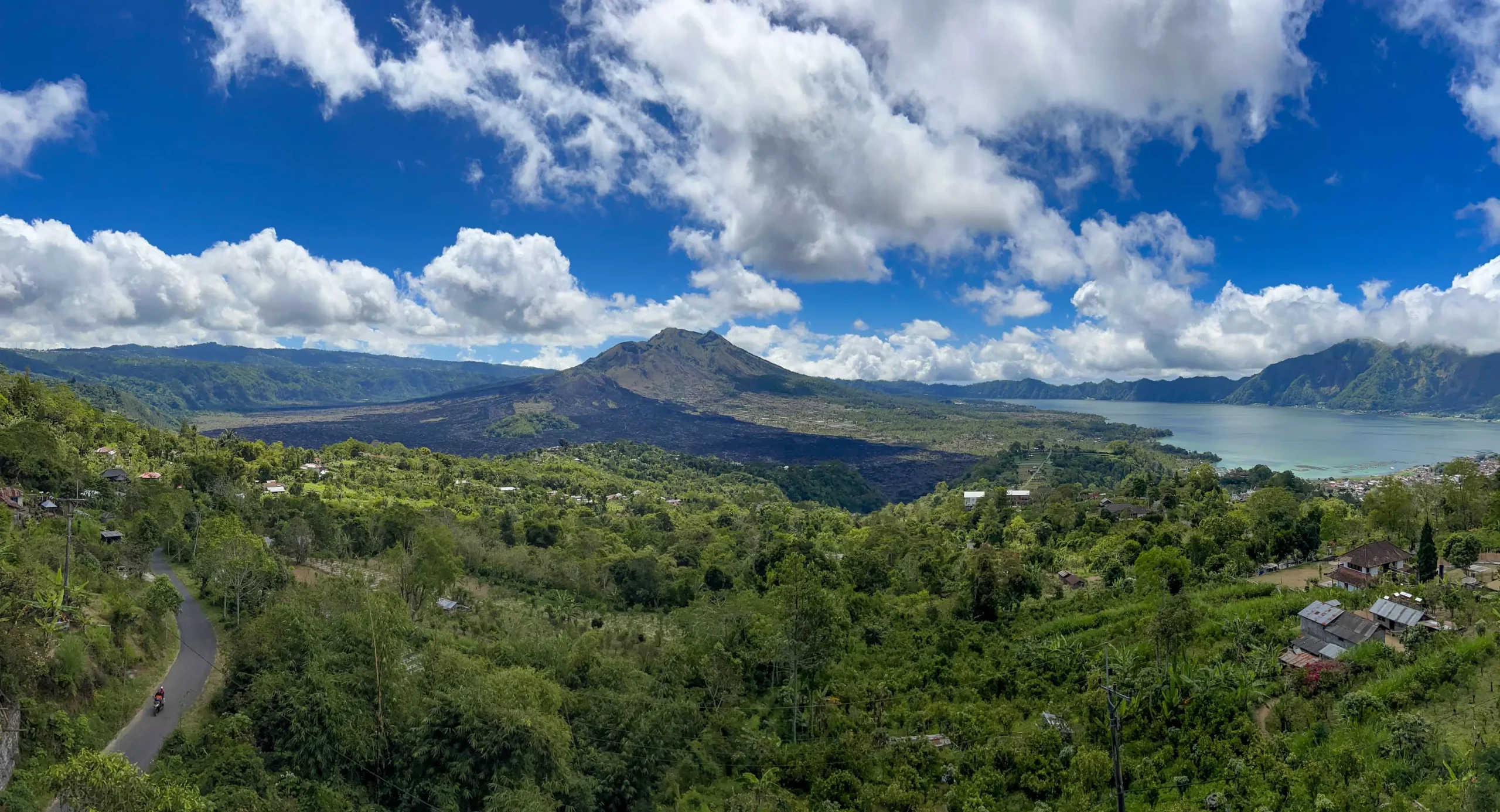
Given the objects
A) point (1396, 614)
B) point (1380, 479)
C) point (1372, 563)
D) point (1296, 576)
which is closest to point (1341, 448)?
point (1380, 479)

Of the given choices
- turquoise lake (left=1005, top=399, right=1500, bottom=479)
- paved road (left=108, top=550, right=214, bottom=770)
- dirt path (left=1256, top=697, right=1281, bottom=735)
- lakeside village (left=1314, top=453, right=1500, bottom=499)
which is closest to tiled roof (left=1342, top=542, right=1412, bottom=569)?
dirt path (left=1256, top=697, right=1281, bottom=735)

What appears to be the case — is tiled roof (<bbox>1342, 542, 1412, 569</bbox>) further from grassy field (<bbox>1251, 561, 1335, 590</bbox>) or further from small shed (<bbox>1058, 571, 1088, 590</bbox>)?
small shed (<bbox>1058, 571, 1088, 590</bbox>)

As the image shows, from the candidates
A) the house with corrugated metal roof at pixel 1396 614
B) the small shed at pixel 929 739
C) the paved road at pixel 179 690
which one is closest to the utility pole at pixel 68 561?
the paved road at pixel 179 690

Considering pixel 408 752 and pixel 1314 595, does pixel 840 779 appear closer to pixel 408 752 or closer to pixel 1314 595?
pixel 408 752

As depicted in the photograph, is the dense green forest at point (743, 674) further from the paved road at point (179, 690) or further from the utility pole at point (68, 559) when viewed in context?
the paved road at point (179, 690)

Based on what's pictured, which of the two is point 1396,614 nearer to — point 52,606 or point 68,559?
point 52,606

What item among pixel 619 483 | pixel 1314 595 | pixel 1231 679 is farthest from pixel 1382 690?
pixel 619 483
